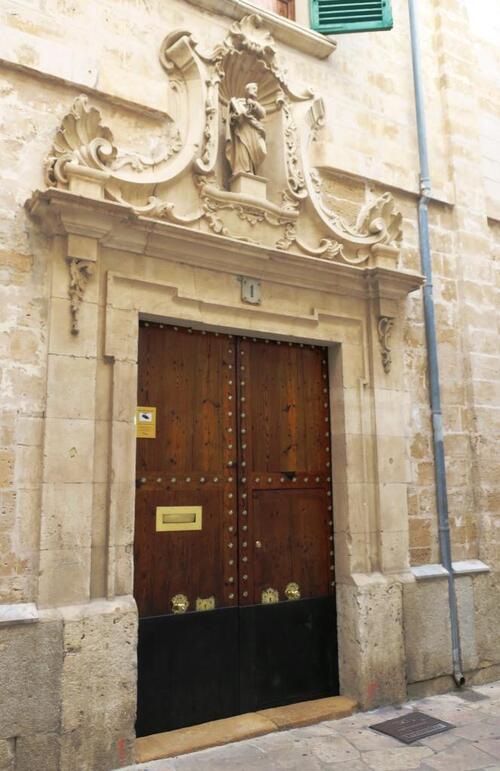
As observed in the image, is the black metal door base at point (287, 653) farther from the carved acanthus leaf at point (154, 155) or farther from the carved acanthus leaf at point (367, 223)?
the carved acanthus leaf at point (154, 155)

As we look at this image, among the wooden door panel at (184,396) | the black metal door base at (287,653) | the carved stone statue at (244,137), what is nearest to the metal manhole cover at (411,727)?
the black metal door base at (287,653)

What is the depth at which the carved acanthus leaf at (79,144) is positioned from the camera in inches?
Result: 152

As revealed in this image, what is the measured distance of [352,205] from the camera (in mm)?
5348

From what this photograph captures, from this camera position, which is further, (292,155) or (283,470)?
(292,155)

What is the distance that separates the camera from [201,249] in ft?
14.1

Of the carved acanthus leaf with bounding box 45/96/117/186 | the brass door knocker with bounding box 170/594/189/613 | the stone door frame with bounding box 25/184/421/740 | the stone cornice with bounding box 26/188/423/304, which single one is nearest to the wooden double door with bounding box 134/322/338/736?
the brass door knocker with bounding box 170/594/189/613

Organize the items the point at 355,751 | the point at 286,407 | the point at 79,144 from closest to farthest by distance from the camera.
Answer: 1. the point at 355,751
2. the point at 79,144
3. the point at 286,407

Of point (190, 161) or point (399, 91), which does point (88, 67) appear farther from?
point (399, 91)

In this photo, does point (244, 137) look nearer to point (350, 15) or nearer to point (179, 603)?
point (350, 15)

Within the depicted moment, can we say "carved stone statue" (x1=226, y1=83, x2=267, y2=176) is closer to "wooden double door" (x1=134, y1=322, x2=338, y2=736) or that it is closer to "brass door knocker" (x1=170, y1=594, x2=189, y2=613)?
"wooden double door" (x1=134, y1=322, x2=338, y2=736)

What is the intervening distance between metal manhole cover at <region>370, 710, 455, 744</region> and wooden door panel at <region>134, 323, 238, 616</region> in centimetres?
128

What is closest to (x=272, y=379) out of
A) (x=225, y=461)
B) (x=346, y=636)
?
(x=225, y=461)

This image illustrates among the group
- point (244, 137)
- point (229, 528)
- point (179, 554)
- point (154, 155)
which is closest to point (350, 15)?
point (244, 137)

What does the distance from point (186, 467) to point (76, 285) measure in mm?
1360
